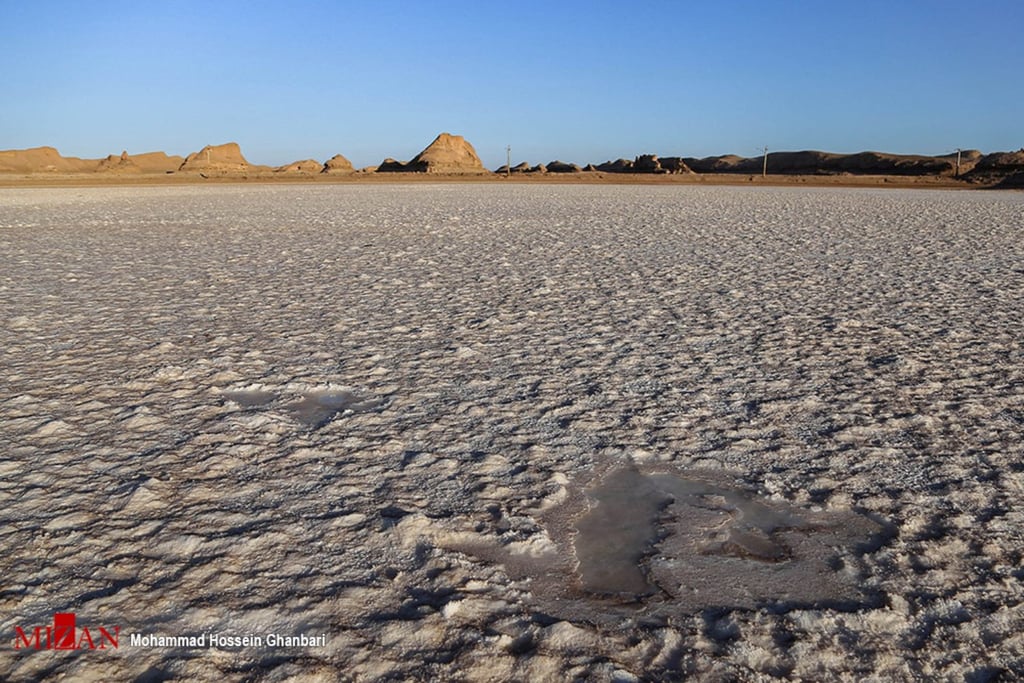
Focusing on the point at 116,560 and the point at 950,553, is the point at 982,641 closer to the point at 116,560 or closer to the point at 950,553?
the point at 950,553

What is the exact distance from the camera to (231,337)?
12.3 feet

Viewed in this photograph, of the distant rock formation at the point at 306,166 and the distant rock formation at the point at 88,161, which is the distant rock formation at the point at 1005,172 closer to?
the distant rock formation at the point at 306,166

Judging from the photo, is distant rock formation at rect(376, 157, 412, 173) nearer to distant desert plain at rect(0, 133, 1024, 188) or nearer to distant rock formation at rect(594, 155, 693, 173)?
distant desert plain at rect(0, 133, 1024, 188)

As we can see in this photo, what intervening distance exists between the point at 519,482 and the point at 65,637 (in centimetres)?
110

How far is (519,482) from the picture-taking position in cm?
215

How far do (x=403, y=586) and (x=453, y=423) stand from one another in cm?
99

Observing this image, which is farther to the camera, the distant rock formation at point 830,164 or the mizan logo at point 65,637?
the distant rock formation at point 830,164

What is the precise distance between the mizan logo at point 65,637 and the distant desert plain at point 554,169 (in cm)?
2900

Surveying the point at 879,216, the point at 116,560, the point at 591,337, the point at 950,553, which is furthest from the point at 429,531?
the point at 879,216

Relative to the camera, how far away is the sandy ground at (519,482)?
1.48m

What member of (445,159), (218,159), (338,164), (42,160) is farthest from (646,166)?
(42,160)

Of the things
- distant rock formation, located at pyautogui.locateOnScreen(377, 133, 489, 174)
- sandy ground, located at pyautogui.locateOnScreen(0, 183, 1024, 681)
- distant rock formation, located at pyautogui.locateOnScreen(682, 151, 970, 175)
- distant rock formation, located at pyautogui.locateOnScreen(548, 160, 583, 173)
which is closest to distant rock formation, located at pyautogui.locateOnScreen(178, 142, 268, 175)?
distant rock formation, located at pyautogui.locateOnScreen(377, 133, 489, 174)

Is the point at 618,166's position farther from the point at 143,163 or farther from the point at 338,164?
the point at 143,163

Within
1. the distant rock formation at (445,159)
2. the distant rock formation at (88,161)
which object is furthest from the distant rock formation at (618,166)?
the distant rock formation at (88,161)
